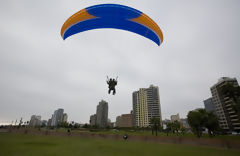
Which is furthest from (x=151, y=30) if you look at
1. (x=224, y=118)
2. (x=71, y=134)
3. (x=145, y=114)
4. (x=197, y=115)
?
(x=145, y=114)

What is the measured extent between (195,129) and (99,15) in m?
47.0

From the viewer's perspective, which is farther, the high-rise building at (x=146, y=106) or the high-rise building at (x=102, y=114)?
the high-rise building at (x=102, y=114)

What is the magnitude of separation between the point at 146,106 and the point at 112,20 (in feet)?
428

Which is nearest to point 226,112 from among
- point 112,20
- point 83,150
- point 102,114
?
point 83,150

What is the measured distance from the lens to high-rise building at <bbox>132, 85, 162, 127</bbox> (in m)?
128

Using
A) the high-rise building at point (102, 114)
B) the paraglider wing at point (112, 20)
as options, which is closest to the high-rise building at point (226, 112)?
the paraglider wing at point (112, 20)

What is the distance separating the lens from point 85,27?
1045cm

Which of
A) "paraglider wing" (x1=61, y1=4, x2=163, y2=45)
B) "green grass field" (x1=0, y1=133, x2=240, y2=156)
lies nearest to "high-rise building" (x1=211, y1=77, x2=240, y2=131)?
Result: "green grass field" (x1=0, y1=133, x2=240, y2=156)

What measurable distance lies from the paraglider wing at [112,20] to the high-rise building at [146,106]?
12639cm

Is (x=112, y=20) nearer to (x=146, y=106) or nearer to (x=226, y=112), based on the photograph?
(x=226, y=112)

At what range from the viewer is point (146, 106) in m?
132

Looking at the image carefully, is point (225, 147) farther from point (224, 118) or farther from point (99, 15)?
point (224, 118)

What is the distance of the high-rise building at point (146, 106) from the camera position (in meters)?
128

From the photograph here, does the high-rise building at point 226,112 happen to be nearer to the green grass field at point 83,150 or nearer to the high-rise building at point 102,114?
the green grass field at point 83,150
